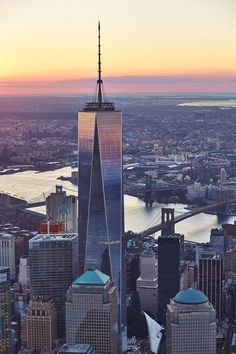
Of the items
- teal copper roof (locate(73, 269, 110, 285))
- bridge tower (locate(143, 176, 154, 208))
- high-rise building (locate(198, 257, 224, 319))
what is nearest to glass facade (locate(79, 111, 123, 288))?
high-rise building (locate(198, 257, 224, 319))

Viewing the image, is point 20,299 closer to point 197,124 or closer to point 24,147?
point 24,147

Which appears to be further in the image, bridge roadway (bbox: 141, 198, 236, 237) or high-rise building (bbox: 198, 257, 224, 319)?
bridge roadway (bbox: 141, 198, 236, 237)

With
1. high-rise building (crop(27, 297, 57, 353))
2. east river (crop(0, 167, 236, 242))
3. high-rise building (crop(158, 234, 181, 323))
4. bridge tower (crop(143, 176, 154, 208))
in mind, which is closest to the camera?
high-rise building (crop(27, 297, 57, 353))

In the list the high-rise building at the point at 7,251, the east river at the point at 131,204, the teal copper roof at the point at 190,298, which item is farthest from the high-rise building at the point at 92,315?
the east river at the point at 131,204

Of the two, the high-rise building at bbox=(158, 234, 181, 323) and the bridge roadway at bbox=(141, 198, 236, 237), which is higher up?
the high-rise building at bbox=(158, 234, 181, 323)

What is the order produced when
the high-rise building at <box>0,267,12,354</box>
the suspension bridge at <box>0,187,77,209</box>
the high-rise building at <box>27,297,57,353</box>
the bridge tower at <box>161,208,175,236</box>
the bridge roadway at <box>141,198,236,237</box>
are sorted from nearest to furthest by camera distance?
the high-rise building at <box>0,267,12,354</box> → the high-rise building at <box>27,297,57,353</box> → the bridge roadway at <box>141,198,236,237</box> → the bridge tower at <box>161,208,175,236</box> → the suspension bridge at <box>0,187,77,209</box>

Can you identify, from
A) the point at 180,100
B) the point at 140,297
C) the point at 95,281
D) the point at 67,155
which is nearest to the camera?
the point at 95,281

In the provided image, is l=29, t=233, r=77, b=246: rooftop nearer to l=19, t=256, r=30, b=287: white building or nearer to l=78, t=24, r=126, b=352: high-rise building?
l=78, t=24, r=126, b=352: high-rise building

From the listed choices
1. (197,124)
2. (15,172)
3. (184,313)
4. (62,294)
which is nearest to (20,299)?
(62,294)
